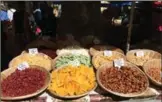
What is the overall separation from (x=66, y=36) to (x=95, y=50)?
45 cm

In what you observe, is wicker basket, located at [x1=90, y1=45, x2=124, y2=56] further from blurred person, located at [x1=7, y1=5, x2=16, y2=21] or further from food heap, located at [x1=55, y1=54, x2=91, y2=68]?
blurred person, located at [x1=7, y1=5, x2=16, y2=21]

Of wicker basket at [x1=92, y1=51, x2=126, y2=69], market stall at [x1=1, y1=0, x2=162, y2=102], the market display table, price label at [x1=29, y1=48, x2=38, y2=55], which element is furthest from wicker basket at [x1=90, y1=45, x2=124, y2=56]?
the market display table

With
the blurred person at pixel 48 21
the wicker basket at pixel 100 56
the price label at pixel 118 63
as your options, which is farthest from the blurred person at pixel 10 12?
the price label at pixel 118 63

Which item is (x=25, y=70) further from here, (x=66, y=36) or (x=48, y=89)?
(x=66, y=36)

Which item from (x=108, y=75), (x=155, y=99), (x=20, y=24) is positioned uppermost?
(x=20, y=24)

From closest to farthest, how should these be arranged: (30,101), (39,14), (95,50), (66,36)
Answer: (30,101)
(95,50)
(66,36)
(39,14)

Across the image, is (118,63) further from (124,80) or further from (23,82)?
(23,82)

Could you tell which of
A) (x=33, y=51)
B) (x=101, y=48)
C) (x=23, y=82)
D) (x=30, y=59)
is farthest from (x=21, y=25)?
(x=23, y=82)

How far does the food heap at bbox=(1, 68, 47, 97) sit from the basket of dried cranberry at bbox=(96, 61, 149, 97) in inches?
20.2

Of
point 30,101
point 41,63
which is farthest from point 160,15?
point 30,101

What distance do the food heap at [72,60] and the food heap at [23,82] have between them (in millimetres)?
299

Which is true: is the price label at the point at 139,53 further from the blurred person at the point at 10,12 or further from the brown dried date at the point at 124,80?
the blurred person at the point at 10,12

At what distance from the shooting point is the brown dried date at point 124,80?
8.85 ft

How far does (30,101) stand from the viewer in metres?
2.63
